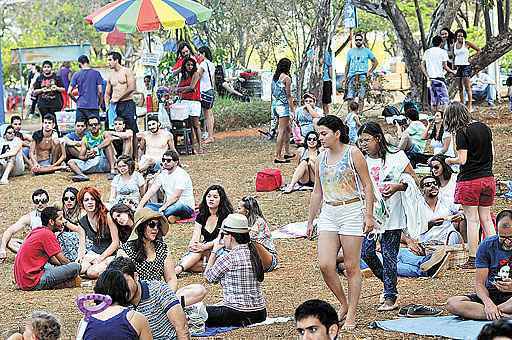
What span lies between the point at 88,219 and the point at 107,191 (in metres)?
4.37

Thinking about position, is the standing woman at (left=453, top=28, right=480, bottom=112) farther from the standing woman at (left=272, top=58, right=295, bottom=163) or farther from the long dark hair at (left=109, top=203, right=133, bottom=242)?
the long dark hair at (left=109, top=203, right=133, bottom=242)

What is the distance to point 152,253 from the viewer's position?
25.2 ft

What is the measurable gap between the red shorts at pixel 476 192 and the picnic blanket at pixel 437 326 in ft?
6.89

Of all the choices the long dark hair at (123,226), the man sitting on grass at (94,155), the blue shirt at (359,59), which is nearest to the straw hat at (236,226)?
the long dark hair at (123,226)

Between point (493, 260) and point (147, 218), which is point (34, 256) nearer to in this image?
point (147, 218)

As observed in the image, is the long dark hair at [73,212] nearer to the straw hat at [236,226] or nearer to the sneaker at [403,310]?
the straw hat at [236,226]

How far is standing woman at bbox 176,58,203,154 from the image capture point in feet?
56.9

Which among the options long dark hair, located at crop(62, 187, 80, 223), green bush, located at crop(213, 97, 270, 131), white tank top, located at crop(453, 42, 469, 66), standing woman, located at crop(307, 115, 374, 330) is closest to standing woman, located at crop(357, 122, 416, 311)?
standing woman, located at crop(307, 115, 374, 330)

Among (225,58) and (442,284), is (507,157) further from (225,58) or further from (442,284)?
(225,58)

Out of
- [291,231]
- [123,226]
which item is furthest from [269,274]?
[291,231]

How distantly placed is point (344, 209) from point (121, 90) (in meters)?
9.72

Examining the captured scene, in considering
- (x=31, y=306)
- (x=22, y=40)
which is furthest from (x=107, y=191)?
(x=22, y=40)

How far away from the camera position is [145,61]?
1762 centimetres

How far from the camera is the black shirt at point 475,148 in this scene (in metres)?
8.87
